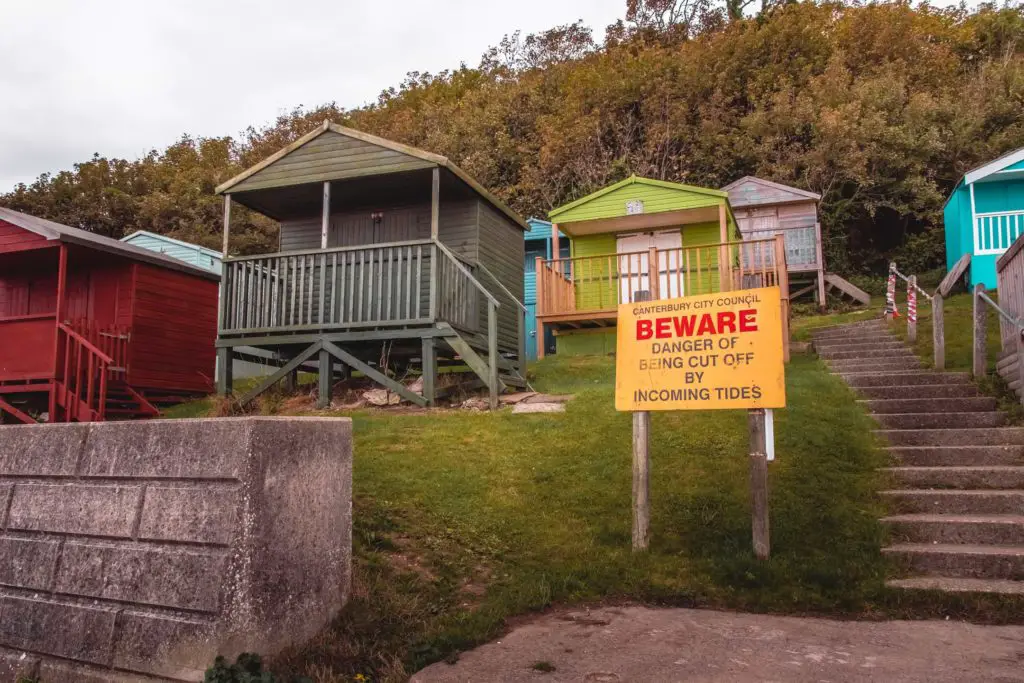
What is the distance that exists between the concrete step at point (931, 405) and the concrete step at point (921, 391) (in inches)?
11.8

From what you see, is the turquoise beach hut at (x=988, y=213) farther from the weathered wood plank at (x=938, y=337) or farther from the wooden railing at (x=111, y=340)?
the wooden railing at (x=111, y=340)

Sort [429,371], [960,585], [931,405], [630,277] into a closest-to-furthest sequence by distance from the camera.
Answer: [960,585]
[931,405]
[429,371]
[630,277]

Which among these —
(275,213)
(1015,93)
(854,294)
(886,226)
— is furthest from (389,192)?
(1015,93)

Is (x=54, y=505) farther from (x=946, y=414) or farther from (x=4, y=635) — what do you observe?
(x=946, y=414)

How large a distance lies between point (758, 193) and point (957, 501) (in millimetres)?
19200

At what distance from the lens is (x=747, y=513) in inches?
217

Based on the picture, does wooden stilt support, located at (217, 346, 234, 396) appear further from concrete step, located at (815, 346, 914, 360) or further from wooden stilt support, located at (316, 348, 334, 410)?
concrete step, located at (815, 346, 914, 360)

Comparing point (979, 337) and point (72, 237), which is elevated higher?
point (72, 237)

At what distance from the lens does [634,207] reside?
1650 centimetres

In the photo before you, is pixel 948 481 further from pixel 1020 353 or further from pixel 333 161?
pixel 333 161

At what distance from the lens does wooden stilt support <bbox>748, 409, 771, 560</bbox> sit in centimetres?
487

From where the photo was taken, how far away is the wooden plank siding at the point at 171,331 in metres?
13.3

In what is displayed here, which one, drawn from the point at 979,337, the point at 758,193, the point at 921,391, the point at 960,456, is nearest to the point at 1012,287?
the point at 979,337

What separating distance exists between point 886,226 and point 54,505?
29213 mm
